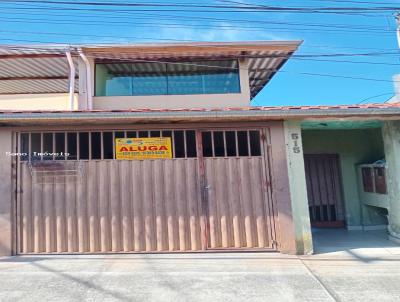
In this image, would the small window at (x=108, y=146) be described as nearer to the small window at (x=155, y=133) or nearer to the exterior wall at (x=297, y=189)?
the small window at (x=155, y=133)

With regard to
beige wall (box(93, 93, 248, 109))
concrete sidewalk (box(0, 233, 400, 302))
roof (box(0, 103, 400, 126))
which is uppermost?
beige wall (box(93, 93, 248, 109))

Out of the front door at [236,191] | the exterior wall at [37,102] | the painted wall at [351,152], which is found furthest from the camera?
the exterior wall at [37,102]

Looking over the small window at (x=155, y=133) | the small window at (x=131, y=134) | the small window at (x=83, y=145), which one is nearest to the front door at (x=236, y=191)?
the small window at (x=155, y=133)

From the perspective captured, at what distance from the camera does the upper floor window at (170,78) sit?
9.04 m

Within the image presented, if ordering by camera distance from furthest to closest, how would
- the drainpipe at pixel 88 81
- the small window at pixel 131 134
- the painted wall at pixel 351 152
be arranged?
the drainpipe at pixel 88 81, the painted wall at pixel 351 152, the small window at pixel 131 134

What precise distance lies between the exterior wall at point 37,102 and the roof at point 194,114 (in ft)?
9.53

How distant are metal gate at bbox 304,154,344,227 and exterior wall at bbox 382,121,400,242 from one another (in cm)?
170

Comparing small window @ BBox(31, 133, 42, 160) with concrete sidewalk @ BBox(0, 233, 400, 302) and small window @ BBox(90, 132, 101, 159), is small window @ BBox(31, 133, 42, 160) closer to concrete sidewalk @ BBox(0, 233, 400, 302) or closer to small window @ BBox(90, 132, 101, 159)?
small window @ BBox(90, 132, 101, 159)

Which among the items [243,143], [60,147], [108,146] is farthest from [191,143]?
[60,147]

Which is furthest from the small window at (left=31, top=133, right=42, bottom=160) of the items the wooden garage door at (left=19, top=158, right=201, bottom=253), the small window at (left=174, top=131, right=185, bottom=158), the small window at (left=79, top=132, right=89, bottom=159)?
the small window at (left=174, top=131, right=185, bottom=158)

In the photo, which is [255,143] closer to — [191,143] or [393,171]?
[191,143]

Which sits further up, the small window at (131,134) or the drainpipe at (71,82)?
the drainpipe at (71,82)

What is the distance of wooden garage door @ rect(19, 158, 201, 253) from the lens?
20.2 ft

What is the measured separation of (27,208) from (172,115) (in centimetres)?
334
